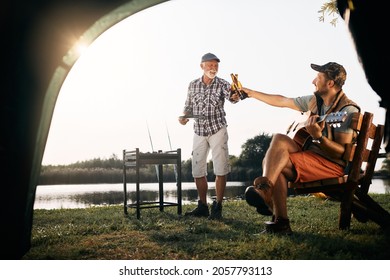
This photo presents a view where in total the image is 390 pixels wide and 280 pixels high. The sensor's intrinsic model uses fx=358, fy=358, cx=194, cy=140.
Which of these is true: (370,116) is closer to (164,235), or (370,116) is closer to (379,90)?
(379,90)

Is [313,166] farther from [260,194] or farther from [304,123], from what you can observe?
[260,194]

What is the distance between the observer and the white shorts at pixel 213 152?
194 inches

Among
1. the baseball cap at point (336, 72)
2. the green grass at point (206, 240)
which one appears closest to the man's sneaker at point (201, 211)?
the green grass at point (206, 240)

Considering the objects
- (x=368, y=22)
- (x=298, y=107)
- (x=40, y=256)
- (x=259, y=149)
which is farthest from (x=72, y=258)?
(x=259, y=149)

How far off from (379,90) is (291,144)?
2.77 ft

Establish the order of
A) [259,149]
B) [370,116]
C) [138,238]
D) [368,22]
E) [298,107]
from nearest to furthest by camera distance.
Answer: [368,22], [370,116], [138,238], [298,107], [259,149]

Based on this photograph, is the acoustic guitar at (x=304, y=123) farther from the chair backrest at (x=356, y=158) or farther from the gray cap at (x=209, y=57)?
the gray cap at (x=209, y=57)

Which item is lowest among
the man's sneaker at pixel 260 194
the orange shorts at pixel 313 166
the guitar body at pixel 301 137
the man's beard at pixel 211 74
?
the man's sneaker at pixel 260 194

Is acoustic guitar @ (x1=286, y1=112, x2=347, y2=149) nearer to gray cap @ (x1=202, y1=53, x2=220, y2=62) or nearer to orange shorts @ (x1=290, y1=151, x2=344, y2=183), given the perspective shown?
orange shorts @ (x1=290, y1=151, x2=344, y2=183)

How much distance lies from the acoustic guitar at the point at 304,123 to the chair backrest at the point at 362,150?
0.37 feet

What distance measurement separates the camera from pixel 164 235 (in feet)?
11.6

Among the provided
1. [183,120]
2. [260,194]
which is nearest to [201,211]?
[183,120]

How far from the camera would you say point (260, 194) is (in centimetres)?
295

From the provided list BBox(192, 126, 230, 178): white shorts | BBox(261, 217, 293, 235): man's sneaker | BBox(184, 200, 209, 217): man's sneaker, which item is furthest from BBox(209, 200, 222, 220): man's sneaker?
BBox(261, 217, 293, 235): man's sneaker
